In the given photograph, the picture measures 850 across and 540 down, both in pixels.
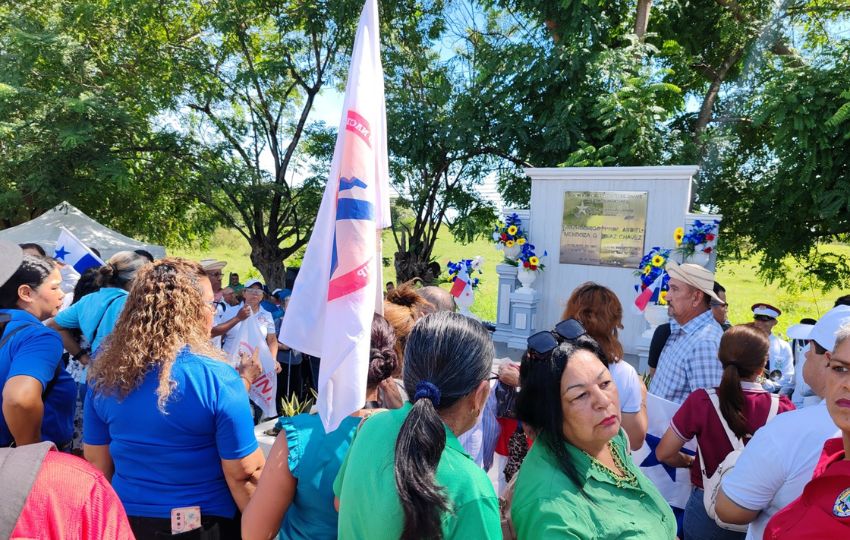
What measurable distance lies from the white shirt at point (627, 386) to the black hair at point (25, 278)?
2826 millimetres

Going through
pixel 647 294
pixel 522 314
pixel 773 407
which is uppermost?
pixel 773 407

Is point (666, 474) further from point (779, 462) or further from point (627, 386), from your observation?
point (779, 462)

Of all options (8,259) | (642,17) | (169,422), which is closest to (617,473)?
(169,422)

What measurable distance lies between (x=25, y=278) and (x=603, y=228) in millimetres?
8685

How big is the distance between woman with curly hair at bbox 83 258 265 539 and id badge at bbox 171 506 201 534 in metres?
0.02

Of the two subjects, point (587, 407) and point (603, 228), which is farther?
point (603, 228)

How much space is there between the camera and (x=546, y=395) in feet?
6.26

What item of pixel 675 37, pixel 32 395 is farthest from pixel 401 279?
pixel 32 395

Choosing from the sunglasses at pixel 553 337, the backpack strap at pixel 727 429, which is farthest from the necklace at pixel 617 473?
the backpack strap at pixel 727 429

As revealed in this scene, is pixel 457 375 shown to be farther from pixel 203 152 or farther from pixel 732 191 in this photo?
pixel 203 152

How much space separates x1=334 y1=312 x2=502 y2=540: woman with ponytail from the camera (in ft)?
4.59

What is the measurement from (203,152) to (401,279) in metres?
5.97

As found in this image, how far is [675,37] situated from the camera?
13.2 meters

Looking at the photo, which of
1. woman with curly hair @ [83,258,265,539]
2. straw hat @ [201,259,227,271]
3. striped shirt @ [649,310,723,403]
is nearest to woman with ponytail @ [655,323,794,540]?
striped shirt @ [649,310,723,403]
